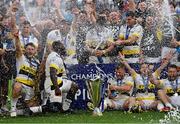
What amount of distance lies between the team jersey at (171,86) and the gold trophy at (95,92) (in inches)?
66.9

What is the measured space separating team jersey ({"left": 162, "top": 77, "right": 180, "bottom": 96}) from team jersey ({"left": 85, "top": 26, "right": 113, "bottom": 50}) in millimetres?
1471

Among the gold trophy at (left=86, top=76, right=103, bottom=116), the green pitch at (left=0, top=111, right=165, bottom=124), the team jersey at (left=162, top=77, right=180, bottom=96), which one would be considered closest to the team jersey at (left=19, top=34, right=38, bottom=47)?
the green pitch at (left=0, top=111, right=165, bottom=124)

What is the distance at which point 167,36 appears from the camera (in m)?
13.5

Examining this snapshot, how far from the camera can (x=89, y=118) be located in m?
11.9

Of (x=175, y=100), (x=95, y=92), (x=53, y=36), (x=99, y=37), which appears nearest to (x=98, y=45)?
(x=99, y=37)

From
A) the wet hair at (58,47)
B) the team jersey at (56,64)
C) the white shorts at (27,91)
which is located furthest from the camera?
the wet hair at (58,47)

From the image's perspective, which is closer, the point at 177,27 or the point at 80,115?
the point at 80,115

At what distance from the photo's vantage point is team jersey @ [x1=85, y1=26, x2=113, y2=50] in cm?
1350

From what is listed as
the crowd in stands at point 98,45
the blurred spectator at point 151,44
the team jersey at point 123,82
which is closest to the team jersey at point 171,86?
the crowd in stands at point 98,45

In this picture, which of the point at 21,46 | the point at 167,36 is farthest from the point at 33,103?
the point at 167,36

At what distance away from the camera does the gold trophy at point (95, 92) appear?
484 inches

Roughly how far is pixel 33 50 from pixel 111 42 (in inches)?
64.8

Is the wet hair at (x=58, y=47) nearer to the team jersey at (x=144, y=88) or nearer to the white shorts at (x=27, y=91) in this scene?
the white shorts at (x=27, y=91)

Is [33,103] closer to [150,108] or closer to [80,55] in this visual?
[80,55]
